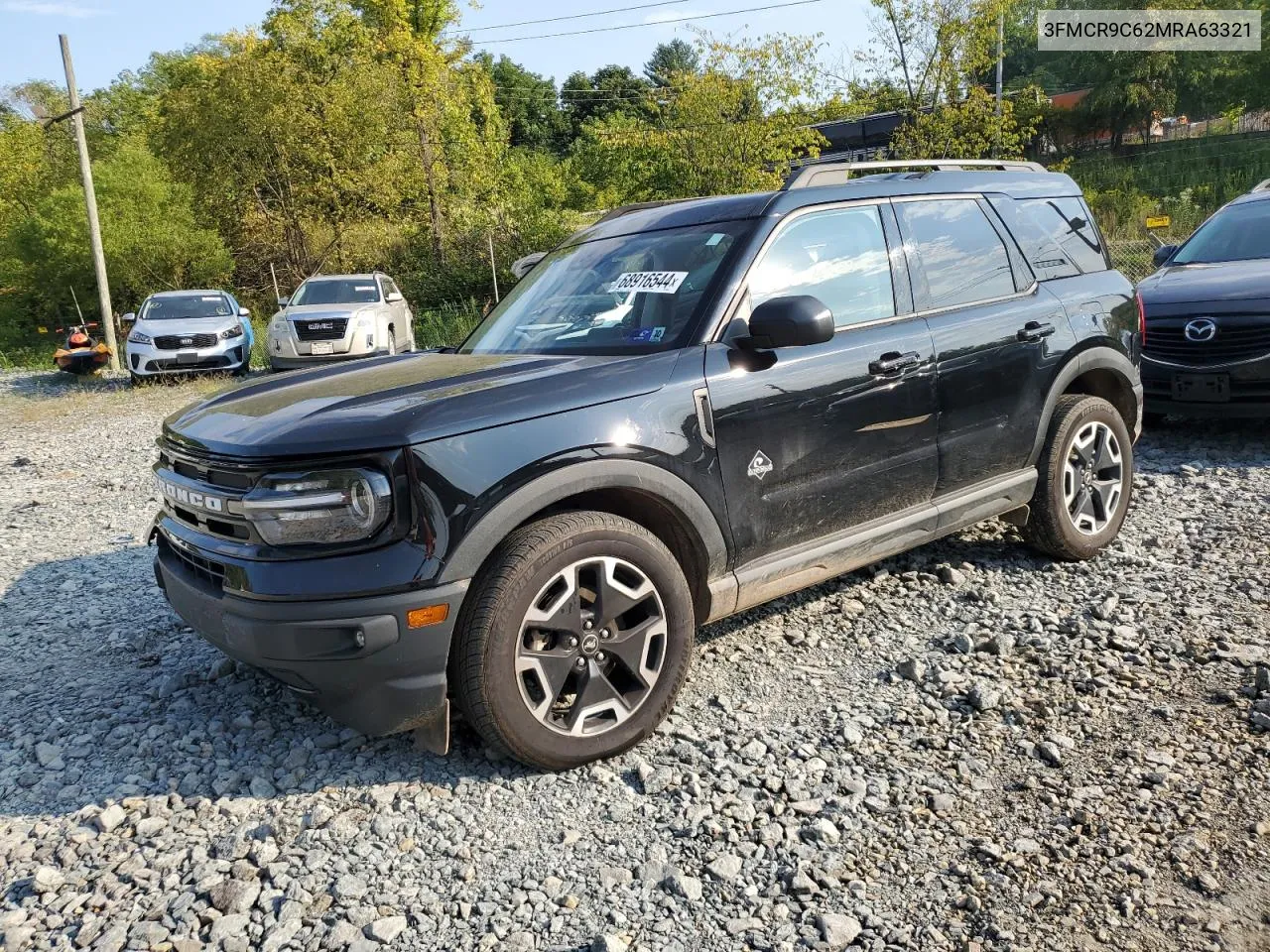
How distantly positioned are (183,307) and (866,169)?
610 inches

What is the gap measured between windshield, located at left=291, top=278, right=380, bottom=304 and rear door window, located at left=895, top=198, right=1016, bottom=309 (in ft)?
41.5

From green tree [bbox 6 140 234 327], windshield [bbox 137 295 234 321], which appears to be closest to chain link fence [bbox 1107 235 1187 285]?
windshield [bbox 137 295 234 321]

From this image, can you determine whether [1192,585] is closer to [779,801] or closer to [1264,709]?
[1264,709]

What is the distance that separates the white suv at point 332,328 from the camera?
48.4ft

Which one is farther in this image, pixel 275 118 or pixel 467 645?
pixel 275 118

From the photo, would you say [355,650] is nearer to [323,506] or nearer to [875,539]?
[323,506]

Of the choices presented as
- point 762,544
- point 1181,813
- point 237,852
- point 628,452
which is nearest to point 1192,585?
point 1181,813

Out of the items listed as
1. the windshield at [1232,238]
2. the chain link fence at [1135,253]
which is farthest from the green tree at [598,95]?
the windshield at [1232,238]

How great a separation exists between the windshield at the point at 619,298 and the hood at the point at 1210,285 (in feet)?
16.3

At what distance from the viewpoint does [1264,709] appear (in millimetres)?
3287

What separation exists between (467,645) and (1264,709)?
2.71m

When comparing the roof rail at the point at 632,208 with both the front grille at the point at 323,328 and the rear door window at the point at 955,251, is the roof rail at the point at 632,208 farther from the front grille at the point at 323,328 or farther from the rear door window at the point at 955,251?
the front grille at the point at 323,328

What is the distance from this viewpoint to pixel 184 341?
16.0 metres

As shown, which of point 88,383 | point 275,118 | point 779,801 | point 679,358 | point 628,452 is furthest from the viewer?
point 275,118
